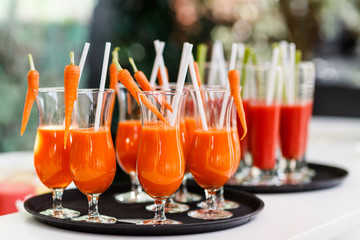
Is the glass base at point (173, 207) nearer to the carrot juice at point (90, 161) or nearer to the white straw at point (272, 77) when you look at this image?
the carrot juice at point (90, 161)

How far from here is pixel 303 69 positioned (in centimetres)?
212

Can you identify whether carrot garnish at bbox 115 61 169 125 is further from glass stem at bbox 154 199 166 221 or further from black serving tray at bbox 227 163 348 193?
black serving tray at bbox 227 163 348 193

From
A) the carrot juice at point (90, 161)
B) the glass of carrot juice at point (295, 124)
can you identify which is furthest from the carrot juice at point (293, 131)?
the carrot juice at point (90, 161)

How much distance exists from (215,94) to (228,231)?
0.38 metres

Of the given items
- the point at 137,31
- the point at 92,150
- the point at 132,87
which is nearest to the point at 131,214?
the point at 92,150

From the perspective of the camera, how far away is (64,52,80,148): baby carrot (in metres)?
1.36

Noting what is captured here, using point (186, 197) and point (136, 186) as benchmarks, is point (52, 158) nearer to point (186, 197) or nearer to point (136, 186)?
point (136, 186)

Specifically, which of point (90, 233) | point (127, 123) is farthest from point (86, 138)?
point (127, 123)

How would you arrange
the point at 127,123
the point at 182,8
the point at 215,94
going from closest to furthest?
the point at 215,94
the point at 127,123
the point at 182,8

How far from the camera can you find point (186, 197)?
5.71 feet

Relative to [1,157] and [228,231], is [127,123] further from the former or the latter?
[1,157]

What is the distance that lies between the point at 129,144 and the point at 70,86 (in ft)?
1.33

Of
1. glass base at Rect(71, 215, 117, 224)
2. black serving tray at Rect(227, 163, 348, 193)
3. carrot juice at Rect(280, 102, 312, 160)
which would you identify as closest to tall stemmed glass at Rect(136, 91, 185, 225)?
glass base at Rect(71, 215, 117, 224)

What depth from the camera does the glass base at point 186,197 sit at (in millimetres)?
1709
